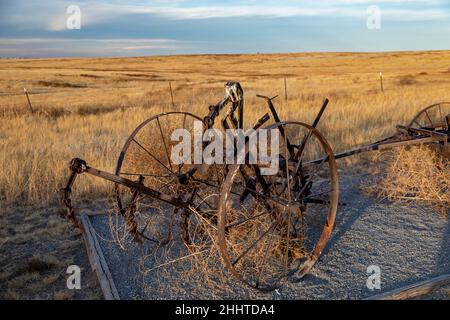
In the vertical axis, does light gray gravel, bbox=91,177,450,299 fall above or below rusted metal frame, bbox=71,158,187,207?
below

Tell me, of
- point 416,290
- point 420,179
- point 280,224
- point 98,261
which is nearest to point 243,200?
point 280,224

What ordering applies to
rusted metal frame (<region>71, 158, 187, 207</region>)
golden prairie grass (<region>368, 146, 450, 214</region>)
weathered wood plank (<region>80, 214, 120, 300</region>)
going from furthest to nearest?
golden prairie grass (<region>368, 146, 450, 214</region>) < weathered wood plank (<region>80, 214, 120, 300</region>) < rusted metal frame (<region>71, 158, 187, 207</region>)

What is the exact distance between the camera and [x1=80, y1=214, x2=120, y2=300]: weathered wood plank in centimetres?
391

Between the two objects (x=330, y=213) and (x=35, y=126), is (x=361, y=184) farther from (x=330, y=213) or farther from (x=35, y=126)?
(x=35, y=126)

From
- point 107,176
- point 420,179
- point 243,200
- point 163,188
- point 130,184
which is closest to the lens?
point 107,176

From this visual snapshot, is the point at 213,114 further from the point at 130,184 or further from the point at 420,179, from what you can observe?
the point at 420,179

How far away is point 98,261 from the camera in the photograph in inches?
174

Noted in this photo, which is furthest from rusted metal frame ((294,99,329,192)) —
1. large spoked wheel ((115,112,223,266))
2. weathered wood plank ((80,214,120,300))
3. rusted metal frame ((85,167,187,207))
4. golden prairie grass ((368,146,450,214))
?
golden prairie grass ((368,146,450,214))

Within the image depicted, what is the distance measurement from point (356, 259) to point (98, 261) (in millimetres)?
2529

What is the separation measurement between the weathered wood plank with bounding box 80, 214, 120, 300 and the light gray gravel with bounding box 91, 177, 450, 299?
4.3 inches

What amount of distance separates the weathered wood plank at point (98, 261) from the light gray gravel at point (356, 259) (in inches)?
4.3

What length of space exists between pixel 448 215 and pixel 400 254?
1.37 m

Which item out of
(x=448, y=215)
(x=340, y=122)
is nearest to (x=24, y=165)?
(x=448, y=215)

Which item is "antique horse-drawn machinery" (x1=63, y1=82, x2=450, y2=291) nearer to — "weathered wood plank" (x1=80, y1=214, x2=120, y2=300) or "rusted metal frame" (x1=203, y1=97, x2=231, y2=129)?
"rusted metal frame" (x1=203, y1=97, x2=231, y2=129)
